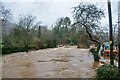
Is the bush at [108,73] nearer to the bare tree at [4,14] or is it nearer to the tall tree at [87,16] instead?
the tall tree at [87,16]

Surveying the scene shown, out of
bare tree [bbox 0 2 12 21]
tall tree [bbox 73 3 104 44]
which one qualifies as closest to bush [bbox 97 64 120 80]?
tall tree [bbox 73 3 104 44]

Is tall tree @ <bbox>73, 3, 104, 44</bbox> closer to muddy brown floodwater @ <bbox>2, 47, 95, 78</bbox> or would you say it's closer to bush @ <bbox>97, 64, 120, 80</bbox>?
muddy brown floodwater @ <bbox>2, 47, 95, 78</bbox>

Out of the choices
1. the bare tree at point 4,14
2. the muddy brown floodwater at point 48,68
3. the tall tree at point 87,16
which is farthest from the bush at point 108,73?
the bare tree at point 4,14

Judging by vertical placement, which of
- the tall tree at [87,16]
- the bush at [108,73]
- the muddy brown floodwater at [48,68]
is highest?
the tall tree at [87,16]

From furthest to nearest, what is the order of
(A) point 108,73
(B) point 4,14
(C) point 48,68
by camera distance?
(B) point 4,14
(C) point 48,68
(A) point 108,73

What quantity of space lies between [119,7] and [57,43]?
1842 inches

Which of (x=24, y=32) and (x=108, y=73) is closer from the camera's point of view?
(x=108, y=73)

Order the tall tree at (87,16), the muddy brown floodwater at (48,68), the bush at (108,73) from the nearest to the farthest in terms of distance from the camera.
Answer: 1. the bush at (108,73)
2. the muddy brown floodwater at (48,68)
3. the tall tree at (87,16)

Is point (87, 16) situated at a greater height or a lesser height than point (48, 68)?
greater

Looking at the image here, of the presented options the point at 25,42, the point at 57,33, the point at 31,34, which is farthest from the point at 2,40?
the point at 57,33

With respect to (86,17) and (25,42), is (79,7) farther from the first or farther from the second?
(25,42)

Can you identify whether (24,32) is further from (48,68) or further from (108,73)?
(108,73)

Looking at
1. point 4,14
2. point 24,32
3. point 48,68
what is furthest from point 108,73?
point 24,32

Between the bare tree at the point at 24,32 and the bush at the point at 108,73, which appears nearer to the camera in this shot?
the bush at the point at 108,73
